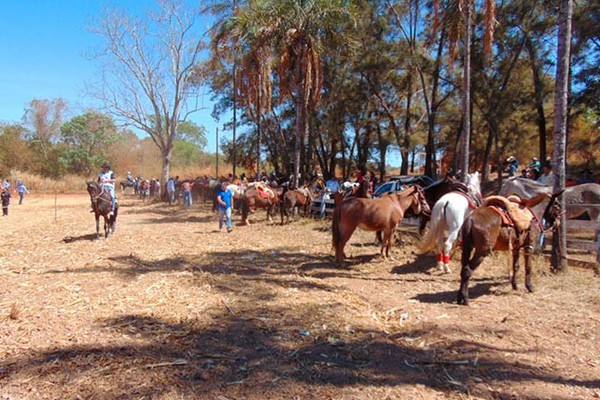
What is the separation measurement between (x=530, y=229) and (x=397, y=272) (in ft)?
8.62

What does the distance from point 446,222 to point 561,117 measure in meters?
2.98

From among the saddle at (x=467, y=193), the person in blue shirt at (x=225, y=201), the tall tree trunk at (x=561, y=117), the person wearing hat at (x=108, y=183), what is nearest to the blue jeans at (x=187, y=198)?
A: the person in blue shirt at (x=225, y=201)

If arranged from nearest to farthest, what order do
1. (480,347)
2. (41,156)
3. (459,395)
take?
(459,395), (480,347), (41,156)

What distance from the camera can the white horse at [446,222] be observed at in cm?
805

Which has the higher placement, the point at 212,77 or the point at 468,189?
the point at 212,77

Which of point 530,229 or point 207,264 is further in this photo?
point 207,264

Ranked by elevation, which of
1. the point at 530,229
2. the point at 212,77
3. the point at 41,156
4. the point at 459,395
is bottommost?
the point at 459,395

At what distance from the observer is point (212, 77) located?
3058cm

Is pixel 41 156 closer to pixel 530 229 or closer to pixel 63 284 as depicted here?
pixel 63 284

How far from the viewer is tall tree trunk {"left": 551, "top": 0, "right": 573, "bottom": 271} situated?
7.98 metres

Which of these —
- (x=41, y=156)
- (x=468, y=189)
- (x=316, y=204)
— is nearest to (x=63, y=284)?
(x=468, y=189)

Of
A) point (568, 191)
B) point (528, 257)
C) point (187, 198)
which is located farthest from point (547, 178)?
point (187, 198)

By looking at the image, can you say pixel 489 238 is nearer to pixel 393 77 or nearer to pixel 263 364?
pixel 263 364

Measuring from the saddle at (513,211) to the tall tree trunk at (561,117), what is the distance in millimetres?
1490
